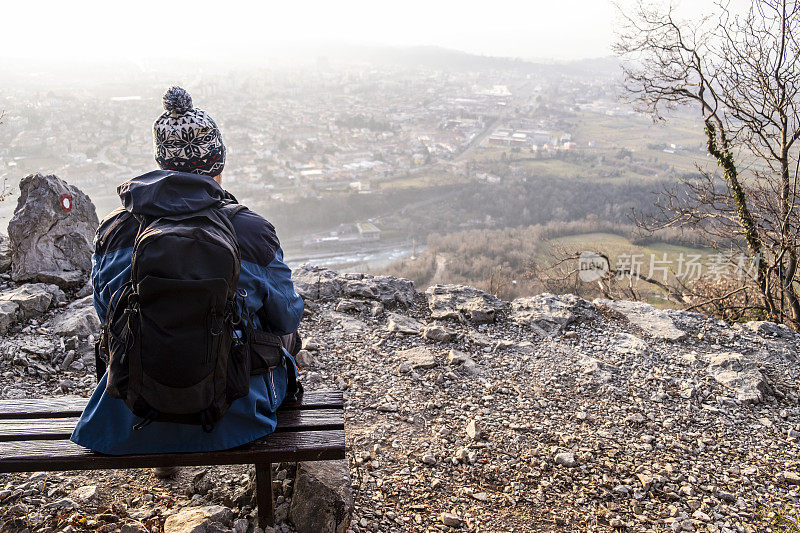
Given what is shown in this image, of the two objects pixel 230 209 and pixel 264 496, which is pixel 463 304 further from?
pixel 230 209

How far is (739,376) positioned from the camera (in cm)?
459

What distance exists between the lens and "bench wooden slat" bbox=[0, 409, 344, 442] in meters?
2.40

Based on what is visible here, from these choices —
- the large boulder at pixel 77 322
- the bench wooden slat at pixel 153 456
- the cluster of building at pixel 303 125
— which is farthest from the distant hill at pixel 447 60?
the bench wooden slat at pixel 153 456

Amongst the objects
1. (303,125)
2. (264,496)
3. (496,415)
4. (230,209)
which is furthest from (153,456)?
(303,125)

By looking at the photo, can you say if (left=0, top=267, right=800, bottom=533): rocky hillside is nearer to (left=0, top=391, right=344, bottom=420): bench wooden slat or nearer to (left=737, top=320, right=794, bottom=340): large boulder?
(left=737, top=320, right=794, bottom=340): large boulder

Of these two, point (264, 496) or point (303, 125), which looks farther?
point (303, 125)

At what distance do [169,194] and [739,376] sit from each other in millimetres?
4786

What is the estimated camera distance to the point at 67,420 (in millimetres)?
2545

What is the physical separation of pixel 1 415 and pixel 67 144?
42.6 feet

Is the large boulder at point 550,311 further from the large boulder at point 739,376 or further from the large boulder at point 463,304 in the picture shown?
the large boulder at point 739,376

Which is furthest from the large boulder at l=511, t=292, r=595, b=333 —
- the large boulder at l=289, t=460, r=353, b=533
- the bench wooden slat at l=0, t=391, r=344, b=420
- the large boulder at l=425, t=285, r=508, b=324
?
A: the large boulder at l=289, t=460, r=353, b=533

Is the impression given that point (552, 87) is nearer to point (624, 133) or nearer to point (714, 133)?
point (624, 133)

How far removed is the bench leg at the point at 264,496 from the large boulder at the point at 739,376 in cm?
390

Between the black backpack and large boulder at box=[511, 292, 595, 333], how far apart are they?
4096 mm
